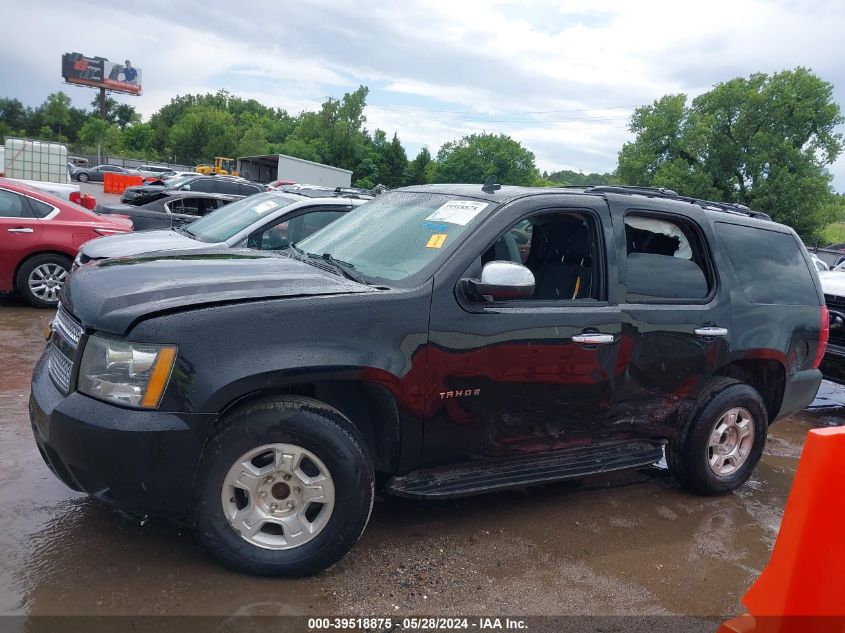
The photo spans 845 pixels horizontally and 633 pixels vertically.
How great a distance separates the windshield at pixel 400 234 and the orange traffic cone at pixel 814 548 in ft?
6.46

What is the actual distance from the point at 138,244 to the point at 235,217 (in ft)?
3.93

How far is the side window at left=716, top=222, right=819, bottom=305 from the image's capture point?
464 centimetres

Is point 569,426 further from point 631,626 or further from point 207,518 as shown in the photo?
point 207,518

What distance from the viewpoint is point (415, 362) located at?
10.8ft

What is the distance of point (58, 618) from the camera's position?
272cm

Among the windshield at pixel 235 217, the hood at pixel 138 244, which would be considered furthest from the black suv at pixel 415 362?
the windshield at pixel 235 217

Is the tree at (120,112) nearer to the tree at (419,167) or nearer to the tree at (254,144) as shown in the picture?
the tree at (254,144)

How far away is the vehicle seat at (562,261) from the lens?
4133mm

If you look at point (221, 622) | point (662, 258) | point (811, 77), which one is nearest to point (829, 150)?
point (811, 77)

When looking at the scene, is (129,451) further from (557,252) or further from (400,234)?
(557,252)

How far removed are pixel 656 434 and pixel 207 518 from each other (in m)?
2.77

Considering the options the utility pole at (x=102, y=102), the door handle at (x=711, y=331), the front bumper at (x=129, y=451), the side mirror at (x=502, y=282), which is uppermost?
the utility pole at (x=102, y=102)

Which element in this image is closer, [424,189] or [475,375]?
[475,375]

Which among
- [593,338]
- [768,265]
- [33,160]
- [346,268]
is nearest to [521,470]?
[593,338]
